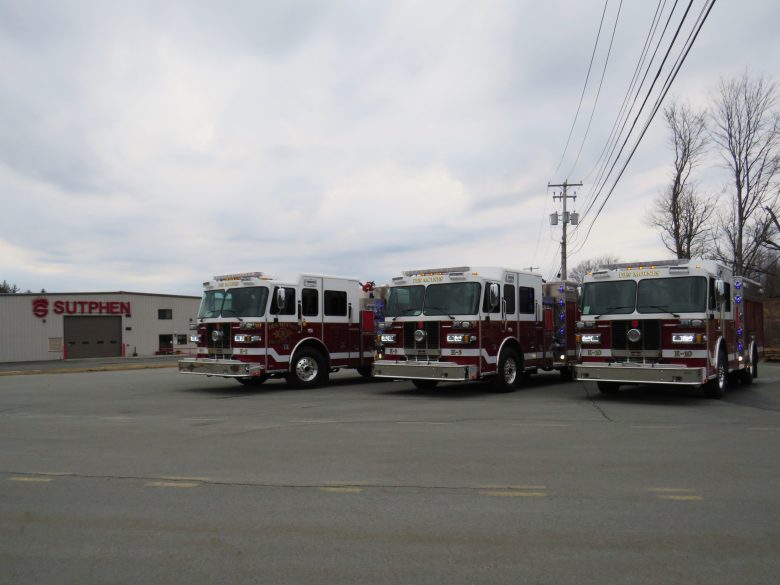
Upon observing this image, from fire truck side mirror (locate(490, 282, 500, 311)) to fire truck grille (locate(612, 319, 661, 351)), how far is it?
256cm

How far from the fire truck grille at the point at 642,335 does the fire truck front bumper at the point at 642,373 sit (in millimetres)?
361

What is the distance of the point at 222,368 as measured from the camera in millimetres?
15828

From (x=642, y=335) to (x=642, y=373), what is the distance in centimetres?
78

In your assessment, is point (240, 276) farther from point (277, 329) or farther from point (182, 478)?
point (182, 478)

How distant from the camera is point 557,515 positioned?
548 cm

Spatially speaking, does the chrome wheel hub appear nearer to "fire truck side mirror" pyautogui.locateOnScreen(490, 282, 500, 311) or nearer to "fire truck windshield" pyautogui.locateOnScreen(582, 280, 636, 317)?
"fire truck side mirror" pyautogui.locateOnScreen(490, 282, 500, 311)

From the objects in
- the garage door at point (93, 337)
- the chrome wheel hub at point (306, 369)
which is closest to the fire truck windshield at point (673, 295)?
the chrome wheel hub at point (306, 369)

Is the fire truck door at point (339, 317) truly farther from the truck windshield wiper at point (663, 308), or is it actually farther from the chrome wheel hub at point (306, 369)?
the truck windshield wiper at point (663, 308)

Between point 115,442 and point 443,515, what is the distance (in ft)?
17.8

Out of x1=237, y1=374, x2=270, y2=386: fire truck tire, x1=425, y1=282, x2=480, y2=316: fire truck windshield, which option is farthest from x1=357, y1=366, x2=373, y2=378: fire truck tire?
x1=425, y1=282, x2=480, y2=316: fire truck windshield

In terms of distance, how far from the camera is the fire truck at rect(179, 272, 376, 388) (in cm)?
1589

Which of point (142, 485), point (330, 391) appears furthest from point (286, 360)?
point (142, 485)

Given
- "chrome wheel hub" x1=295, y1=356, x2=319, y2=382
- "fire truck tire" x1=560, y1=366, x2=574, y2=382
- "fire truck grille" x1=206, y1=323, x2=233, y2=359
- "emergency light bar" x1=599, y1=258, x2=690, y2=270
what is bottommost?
"fire truck tire" x1=560, y1=366, x2=574, y2=382

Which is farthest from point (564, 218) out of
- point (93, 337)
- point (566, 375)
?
point (93, 337)
